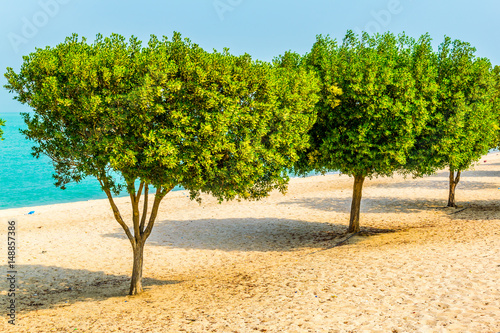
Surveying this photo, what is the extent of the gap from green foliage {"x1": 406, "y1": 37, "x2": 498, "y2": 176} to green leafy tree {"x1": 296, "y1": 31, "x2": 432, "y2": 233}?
133 centimetres

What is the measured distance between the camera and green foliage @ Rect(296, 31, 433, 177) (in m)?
18.5

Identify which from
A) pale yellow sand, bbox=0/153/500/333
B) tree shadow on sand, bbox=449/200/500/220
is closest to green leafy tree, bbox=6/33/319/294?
pale yellow sand, bbox=0/153/500/333

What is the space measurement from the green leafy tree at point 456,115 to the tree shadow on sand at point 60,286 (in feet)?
45.9

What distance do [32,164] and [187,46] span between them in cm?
10456

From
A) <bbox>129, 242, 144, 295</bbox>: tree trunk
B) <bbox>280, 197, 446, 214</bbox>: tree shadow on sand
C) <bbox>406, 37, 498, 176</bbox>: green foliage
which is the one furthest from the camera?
<bbox>280, 197, 446, 214</bbox>: tree shadow on sand

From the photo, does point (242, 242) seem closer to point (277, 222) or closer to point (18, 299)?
point (277, 222)

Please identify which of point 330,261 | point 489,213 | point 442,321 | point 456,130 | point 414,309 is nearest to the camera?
point 442,321

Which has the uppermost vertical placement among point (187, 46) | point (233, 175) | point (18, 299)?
point (187, 46)

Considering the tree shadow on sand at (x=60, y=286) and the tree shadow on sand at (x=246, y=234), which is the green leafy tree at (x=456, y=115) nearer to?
the tree shadow on sand at (x=246, y=234)

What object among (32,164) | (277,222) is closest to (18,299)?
(277,222)

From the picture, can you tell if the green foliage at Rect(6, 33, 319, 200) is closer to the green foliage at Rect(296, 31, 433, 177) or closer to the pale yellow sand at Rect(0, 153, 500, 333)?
the pale yellow sand at Rect(0, 153, 500, 333)

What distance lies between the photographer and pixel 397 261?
15867 millimetres

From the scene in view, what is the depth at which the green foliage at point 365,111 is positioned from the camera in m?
18.5

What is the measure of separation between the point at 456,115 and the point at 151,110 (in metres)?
16.0
